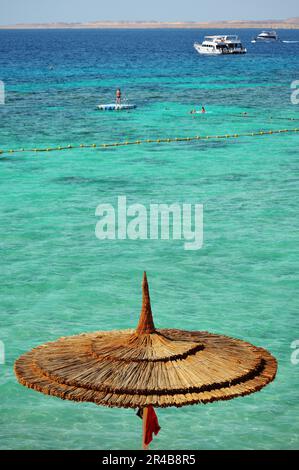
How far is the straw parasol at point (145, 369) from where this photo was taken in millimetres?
9898

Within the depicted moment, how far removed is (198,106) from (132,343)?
5254cm

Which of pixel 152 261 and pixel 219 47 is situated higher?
pixel 219 47

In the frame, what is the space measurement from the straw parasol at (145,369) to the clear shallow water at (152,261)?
3.44m

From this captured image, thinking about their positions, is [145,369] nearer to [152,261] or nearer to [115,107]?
[152,261]

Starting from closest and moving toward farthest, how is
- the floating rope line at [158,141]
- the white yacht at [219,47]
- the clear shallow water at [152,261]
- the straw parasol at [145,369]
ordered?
1. the straw parasol at [145,369]
2. the clear shallow water at [152,261]
3. the floating rope line at [158,141]
4. the white yacht at [219,47]

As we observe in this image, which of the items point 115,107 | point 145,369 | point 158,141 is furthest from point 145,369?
point 115,107

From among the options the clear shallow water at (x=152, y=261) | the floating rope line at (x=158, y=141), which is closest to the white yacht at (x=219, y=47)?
the clear shallow water at (x=152, y=261)

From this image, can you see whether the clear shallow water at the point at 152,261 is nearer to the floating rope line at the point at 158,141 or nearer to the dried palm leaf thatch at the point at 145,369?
the floating rope line at the point at 158,141

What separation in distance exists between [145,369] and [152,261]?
12.8m

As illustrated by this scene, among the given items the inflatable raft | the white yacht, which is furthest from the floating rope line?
the white yacht

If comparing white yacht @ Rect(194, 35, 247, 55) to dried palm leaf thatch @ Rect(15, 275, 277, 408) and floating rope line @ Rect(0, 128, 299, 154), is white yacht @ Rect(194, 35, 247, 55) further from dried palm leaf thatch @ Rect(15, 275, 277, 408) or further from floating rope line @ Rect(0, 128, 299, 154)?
dried palm leaf thatch @ Rect(15, 275, 277, 408)

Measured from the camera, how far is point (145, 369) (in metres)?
10.2
